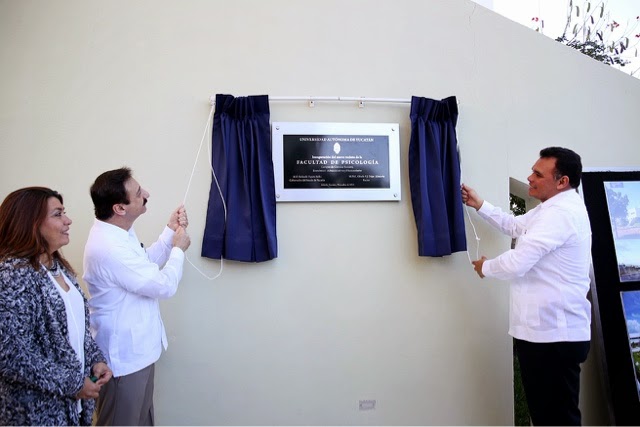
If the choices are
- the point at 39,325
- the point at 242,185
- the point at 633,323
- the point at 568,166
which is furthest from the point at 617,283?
the point at 39,325

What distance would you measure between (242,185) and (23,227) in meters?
1.18

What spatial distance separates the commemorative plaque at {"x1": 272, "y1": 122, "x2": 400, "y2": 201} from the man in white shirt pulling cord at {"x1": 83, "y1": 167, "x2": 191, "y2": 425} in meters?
0.89

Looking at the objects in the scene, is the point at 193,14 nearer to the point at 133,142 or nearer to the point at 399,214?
the point at 133,142

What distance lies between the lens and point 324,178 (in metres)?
2.73

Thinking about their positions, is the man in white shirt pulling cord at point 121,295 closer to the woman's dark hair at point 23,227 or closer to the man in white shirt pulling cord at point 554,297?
the woman's dark hair at point 23,227

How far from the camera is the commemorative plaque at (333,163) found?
272 cm

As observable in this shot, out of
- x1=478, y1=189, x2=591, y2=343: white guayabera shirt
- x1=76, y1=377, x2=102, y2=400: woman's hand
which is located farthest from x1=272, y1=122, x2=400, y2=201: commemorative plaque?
x1=76, y1=377, x2=102, y2=400: woman's hand

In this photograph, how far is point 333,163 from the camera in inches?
108

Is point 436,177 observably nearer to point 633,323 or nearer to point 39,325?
point 633,323

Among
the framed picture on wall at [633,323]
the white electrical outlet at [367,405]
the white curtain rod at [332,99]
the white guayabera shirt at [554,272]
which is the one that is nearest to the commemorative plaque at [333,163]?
the white curtain rod at [332,99]

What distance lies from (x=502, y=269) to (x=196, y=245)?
1695 mm

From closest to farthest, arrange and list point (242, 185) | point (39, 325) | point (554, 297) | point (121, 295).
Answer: point (39, 325) → point (121, 295) → point (554, 297) → point (242, 185)

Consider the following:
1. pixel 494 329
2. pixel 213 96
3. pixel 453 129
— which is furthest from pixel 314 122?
pixel 494 329

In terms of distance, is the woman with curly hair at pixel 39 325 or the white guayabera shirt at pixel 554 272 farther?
the white guayabera shirt at pixel 554 272
